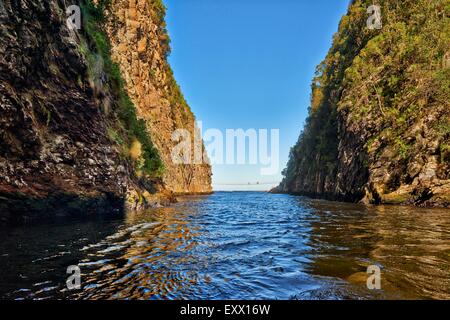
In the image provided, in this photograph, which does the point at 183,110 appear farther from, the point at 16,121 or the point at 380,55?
the point at 16,121

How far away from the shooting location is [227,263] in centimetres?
684

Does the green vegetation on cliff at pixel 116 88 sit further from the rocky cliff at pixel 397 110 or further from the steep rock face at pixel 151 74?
the rocky cliff at pixel 397 110

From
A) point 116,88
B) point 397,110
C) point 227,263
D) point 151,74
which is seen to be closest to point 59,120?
point 116,88

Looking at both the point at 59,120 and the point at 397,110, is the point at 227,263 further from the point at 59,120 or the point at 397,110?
the point at 397,110

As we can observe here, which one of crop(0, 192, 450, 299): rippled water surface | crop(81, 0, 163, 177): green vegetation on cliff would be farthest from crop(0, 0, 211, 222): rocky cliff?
crop(0, 192, 450, 299): rippled water surface

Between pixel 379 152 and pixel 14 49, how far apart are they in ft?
104

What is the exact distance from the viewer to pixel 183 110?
78500 mm

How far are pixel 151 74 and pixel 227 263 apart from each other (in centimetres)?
5473

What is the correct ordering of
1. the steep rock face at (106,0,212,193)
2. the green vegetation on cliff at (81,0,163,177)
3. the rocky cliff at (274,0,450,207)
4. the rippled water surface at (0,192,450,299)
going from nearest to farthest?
the rippled water surface at (0,192,450,299) < the green vegetation on cliff at (81,0,163,177) < the rocky cliff at (274,0,450,207) < the steep rock face at (106,0,212,193)

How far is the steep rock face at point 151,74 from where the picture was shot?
147 ft

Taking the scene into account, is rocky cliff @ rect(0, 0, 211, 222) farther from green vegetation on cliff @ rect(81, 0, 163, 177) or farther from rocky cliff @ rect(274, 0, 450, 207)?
rocky cliff @ rect(274, 0, 450, 207)

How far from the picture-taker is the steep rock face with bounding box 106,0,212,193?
4494cm

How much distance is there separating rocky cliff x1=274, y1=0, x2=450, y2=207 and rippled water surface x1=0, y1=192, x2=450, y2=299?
1663 centimetres

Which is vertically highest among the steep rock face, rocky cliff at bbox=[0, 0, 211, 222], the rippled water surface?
the steep rock face
